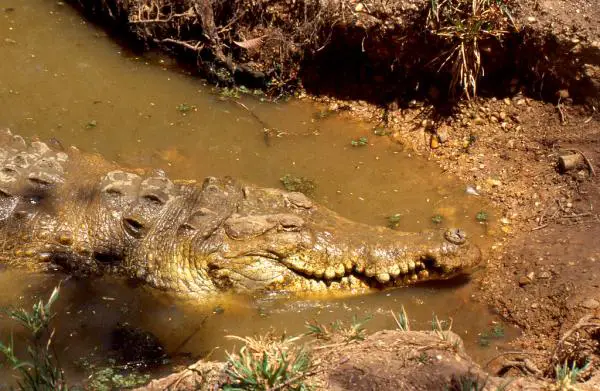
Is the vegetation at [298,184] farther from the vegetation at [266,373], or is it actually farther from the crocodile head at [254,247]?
the vegetation at [266,373]

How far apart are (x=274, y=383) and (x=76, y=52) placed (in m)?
5.74

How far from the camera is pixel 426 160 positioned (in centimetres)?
637

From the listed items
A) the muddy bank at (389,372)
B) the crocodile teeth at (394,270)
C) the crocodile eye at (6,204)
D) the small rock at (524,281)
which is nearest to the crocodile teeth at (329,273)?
the crocodile teeth at (394,270)

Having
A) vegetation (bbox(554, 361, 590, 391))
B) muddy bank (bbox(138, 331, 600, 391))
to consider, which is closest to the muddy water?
muddy bank (bbox(138, 331, 600, 391))

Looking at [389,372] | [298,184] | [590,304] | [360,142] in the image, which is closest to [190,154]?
[298,184]

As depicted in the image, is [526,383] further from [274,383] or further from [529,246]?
[529,246]

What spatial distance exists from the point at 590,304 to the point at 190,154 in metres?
3.91

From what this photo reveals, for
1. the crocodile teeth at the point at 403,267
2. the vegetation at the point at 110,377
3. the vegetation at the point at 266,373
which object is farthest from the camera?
the crocodile teeth at the point at 403,267

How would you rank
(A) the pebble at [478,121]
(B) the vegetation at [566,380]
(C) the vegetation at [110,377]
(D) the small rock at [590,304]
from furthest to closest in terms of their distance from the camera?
(A) the pebble at [478,121], (D) the small rock at [590,304], (C) the vegetation at [110,377], (B) the vegetation at [566,380]

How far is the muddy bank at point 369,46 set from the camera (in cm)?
599

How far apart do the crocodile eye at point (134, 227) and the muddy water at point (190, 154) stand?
1.41 feet

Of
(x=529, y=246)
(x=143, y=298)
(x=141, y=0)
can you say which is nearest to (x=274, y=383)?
(x=143, y=298)

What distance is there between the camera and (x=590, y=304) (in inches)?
174

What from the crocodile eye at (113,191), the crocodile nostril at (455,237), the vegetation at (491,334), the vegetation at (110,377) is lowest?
the vegetation at (110,377)
